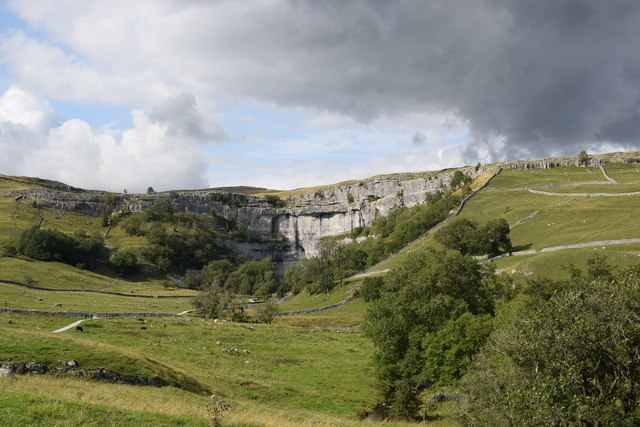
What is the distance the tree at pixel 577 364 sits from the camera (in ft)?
61.8

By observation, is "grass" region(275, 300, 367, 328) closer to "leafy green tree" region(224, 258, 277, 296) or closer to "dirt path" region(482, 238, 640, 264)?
"dirt path" region(482, 238, 640, 264)

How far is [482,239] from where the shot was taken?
9350cm

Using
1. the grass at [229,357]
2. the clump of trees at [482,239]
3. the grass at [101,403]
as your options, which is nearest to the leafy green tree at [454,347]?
the grass at [229,357]

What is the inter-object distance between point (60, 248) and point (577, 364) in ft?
540

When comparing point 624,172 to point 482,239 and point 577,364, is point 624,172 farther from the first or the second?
point 577,364

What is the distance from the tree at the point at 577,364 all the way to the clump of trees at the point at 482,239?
70492mm

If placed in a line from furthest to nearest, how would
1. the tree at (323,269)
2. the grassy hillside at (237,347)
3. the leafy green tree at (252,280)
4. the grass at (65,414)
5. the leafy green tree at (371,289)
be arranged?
the leafy green tree at (252,280) < the tree at (323,269) < the leafy green tree at (371,289) < the grassy hillside at (237,347) < the grass at (65,414)

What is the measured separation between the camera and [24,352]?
29.6m

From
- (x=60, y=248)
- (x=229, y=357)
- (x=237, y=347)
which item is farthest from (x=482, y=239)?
(x=60, y=248)

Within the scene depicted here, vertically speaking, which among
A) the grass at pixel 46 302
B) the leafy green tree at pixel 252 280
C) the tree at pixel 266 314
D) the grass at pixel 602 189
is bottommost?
the leafy green tree at pixel 252 280

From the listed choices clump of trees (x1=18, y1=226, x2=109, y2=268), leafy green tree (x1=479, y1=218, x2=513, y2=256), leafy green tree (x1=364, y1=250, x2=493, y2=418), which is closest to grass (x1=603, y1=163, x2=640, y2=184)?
leafy green tree (x1=479, y1=218, x2=513, y2=256)

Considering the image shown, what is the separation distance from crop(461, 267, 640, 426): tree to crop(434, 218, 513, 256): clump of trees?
70.5 m

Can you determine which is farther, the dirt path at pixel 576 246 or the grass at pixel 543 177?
the grass at pixel 543 177

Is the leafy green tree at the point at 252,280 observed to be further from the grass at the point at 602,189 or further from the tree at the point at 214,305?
the grass at the point at 602,189
